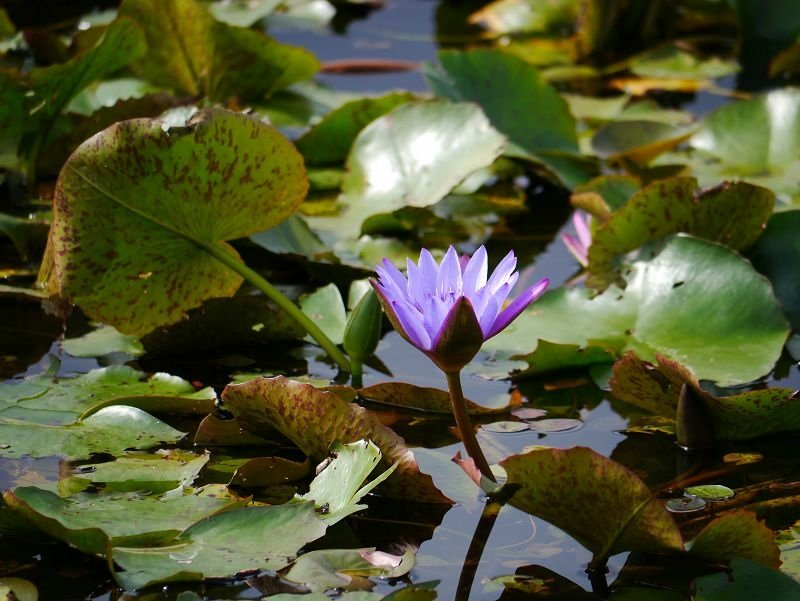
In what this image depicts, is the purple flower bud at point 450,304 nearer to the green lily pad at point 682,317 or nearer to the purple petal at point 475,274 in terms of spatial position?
the purple petal at point 475,274

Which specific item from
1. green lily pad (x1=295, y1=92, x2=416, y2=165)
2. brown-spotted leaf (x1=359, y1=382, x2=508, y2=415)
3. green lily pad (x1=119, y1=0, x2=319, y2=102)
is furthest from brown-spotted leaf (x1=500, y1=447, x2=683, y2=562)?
green lily pad (x1=119, y1=0, x2=319, y2=102)

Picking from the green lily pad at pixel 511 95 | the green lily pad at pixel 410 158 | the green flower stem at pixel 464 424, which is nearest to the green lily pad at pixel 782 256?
the green lily pad at pixel 410 158

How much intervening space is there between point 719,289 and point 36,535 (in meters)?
0.81

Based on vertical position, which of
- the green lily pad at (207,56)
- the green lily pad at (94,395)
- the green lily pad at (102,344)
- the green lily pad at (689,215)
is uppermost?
the green lily pad at (207,56)

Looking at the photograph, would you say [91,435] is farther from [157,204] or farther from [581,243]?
[581,243]

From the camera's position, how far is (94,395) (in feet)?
3.92

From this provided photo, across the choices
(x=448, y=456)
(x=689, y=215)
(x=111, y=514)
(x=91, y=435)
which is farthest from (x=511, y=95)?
(x=111, y=514)

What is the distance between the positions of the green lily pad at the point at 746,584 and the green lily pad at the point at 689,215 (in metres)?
0.64

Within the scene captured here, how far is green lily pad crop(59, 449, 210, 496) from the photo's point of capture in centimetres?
101

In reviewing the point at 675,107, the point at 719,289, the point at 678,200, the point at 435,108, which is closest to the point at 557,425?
the point at 719,289

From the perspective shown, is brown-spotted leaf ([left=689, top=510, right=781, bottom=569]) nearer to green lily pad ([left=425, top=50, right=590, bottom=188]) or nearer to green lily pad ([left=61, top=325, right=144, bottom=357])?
green lily pad ([left=61, top=325, right=144, bottom=357])

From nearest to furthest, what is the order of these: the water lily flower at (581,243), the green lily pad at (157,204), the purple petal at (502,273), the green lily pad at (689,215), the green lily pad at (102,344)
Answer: the purple petal at (502,273) → the green lily pad at (157,204) → the green lily pad at (102,344) → the green lily pad at (689,215) → the water lily flower at (581,243)

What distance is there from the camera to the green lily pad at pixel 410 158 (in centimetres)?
164

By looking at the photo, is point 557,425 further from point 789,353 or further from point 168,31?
point 168,31
